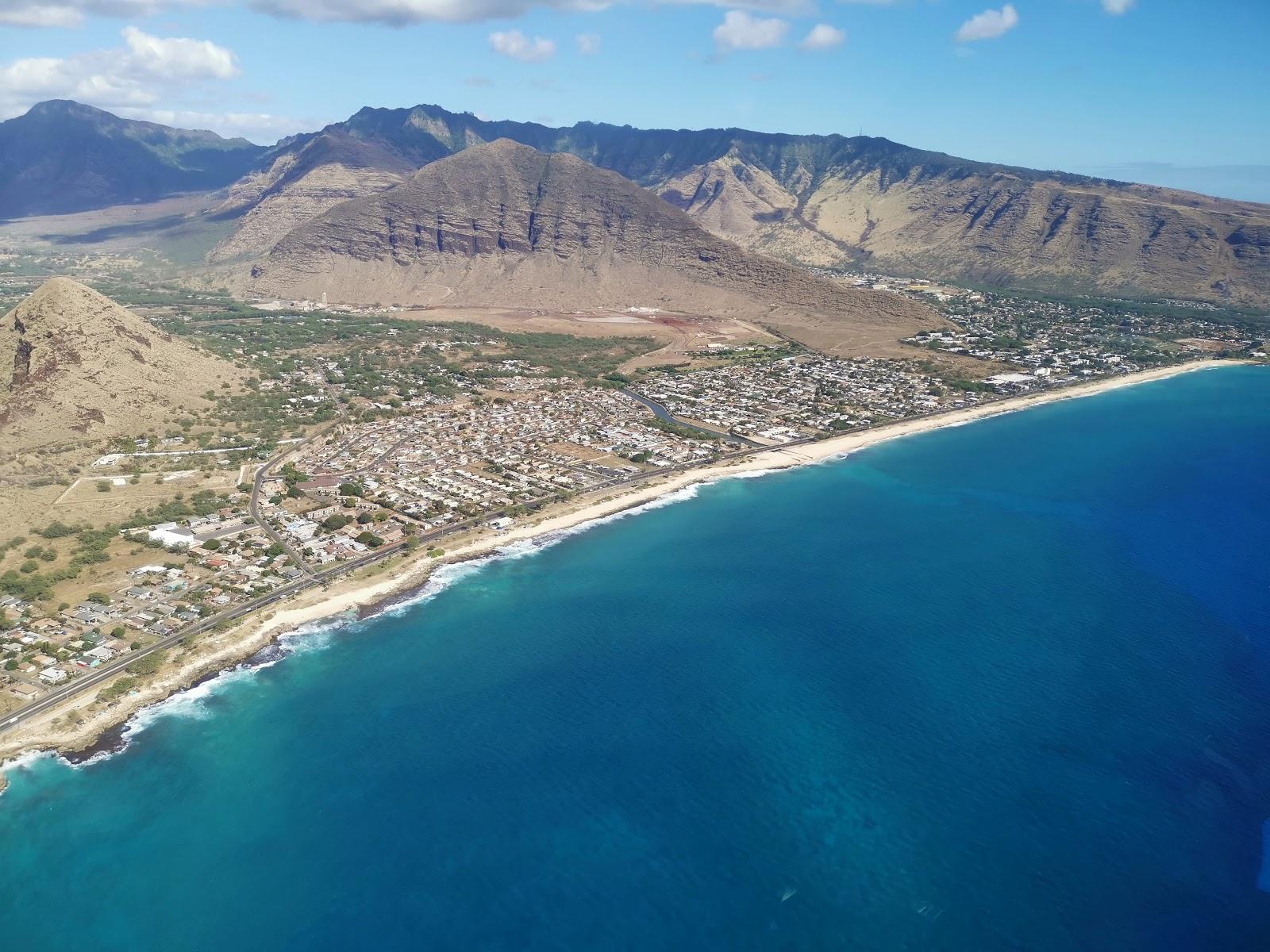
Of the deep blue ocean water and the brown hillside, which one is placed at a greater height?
the brown hillside

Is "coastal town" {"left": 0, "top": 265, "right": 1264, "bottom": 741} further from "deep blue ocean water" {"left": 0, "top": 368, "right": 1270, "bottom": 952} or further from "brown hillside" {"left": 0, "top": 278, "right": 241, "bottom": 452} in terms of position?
"deep blue ocean water" {"left": 0, "top": 368, "right": 1270, "bottom": 952}

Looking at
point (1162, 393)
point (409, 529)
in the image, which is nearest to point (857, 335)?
point (1162, 393)

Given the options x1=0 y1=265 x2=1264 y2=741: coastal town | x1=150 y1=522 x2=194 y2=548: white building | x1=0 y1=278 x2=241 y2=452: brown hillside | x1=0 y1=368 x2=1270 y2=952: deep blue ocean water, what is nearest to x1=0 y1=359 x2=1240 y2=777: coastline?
x1=0 y1=265 x2=1264 y2=741: coastal town

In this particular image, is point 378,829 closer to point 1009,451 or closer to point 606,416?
point 606,416

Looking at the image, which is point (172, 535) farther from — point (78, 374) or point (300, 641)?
point (78, 374)

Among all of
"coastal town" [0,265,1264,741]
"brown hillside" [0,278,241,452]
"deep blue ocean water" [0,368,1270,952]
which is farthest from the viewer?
"brown hillside" [0,278,241,452]

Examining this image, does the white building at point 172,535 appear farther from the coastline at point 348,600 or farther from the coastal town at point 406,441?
the coastline at point 348,600

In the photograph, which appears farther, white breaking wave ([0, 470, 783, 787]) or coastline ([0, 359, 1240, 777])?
coastline ([0, 359, 1240, 777])
